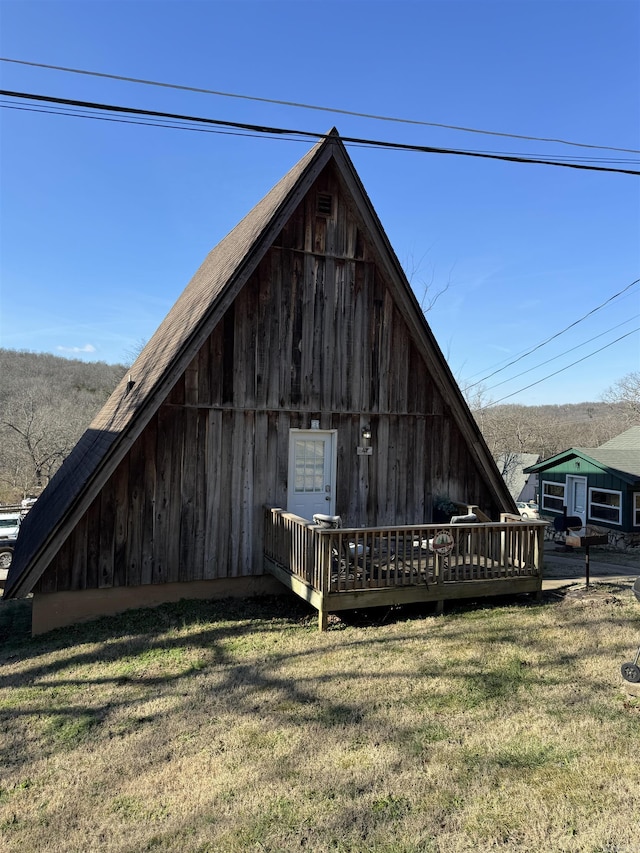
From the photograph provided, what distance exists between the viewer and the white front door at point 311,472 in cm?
856

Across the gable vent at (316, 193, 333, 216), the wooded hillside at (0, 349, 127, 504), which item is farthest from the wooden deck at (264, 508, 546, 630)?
the wooded hillside at (0, 349, 127, 504)

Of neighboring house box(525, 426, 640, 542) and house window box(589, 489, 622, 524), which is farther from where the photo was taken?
house window box(589, 489, 622, 524)

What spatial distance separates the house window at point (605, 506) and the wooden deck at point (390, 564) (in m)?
12.3

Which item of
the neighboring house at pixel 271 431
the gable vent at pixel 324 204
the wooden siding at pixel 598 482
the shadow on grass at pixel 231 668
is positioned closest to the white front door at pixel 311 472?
the neighboring house at pixel 271 431

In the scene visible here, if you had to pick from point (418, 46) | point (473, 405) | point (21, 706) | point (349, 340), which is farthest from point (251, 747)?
point (473, 405)

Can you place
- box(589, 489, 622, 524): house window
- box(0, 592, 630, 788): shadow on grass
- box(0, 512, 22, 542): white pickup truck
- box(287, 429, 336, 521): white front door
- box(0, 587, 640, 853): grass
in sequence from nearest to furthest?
box(0, 587, 640, 853): grass → box(0, 592, 630, 788): shadow on grass → box(287, 429, 336, 521): white front door → box(0, 512, 22, 542): white pickup truck → box(589, 489, 622, 524): house window

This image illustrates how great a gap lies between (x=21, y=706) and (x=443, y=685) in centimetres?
410

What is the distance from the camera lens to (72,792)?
3.64 metres

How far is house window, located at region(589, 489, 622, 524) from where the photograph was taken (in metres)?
17.9

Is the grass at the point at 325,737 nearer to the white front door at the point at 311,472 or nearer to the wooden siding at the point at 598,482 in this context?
the white front door at the point at 311,472

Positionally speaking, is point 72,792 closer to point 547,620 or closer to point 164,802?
point 164,802

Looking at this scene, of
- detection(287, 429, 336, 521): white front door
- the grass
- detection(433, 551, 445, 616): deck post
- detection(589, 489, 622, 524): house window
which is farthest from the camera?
detection(589, 489, 622, 524): house window

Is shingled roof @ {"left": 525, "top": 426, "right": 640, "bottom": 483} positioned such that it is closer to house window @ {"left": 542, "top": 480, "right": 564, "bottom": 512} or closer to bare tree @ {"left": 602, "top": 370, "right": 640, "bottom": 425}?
house window @ {"left": 542, "top": 480, "right": 564, "bottom": 512}

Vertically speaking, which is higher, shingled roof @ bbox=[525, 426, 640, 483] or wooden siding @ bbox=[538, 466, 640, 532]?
shingled roof @ bbox=[525, 426, 640, 483]
